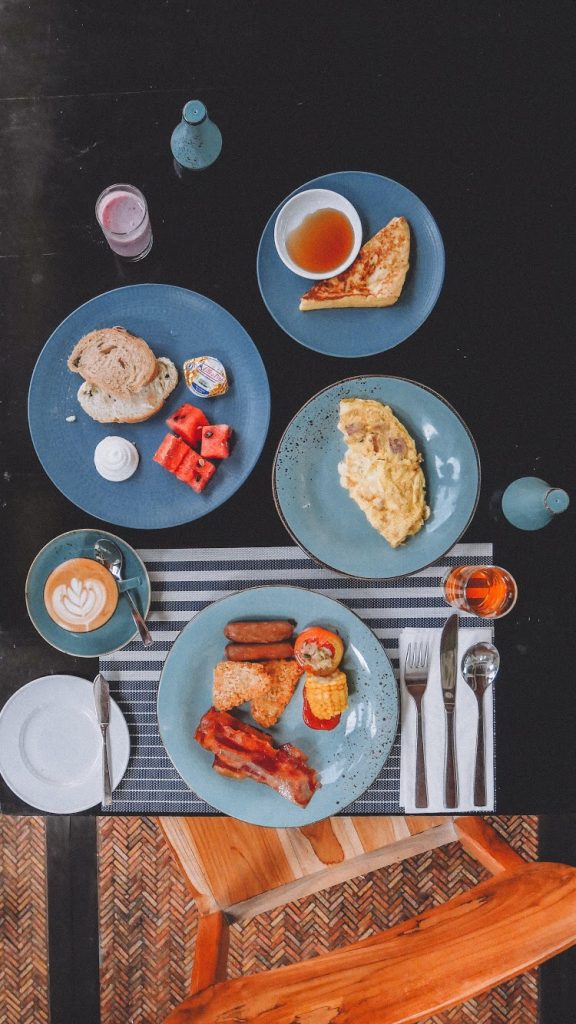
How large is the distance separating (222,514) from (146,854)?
4.25ft

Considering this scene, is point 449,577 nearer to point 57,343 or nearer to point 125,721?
point 125,721

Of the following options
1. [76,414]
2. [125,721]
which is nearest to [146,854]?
[125,721]

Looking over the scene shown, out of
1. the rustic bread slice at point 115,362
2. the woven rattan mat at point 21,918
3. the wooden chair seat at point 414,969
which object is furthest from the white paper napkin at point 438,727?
the woven rattan mat at point 21,918

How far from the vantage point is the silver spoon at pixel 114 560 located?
161cm

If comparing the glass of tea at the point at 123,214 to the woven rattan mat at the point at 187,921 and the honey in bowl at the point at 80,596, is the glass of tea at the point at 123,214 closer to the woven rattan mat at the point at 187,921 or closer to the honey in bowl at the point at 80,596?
the honey in bowl at the point at 80,596

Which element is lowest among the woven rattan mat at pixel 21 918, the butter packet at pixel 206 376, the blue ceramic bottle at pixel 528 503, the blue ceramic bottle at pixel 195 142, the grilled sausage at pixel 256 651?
the woven rattan mat at pixel 21 918

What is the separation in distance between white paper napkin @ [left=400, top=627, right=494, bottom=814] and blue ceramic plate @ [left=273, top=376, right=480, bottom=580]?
0.23 metres

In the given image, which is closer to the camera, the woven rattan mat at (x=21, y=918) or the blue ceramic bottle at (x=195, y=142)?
the blue ceramic bottle at (x=195, y=142)

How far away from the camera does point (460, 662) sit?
1.66 m

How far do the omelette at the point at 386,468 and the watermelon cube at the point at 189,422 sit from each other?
1.03 ft

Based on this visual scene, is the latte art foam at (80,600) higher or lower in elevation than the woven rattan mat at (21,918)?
higher

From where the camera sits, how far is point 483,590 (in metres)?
1.59

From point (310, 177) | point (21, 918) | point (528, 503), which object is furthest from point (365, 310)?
point (21, 918)

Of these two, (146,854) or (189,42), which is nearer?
(189,42)
